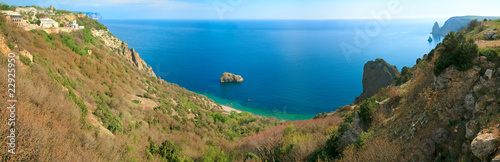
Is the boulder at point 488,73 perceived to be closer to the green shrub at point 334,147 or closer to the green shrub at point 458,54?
the green shrub at point 458,54

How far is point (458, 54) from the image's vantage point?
10.3m

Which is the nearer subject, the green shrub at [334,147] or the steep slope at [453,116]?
the steep slope at [453,116]

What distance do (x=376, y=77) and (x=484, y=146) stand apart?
1424 inches

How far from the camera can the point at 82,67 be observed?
82.6ft

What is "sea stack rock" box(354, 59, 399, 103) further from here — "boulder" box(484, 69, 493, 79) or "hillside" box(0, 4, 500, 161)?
"boulder" box(484, 69, 493, 79)

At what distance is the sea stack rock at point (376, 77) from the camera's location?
39.4 m

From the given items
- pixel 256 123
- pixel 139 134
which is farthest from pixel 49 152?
pixel 256 123

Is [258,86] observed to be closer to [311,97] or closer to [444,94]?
[311,97]

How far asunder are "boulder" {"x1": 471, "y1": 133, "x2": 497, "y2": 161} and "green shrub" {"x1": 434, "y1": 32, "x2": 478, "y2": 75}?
12.9 feet

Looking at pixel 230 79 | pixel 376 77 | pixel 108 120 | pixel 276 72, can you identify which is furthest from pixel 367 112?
pixel 276 72

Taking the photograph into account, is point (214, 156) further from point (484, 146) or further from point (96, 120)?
point (484, 146)

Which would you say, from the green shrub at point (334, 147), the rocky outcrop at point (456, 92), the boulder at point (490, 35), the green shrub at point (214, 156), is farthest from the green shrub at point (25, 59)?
the boulder at point (490, 35)

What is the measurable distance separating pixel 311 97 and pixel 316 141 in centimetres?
5304

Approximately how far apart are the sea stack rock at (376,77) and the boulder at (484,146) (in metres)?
33.3
